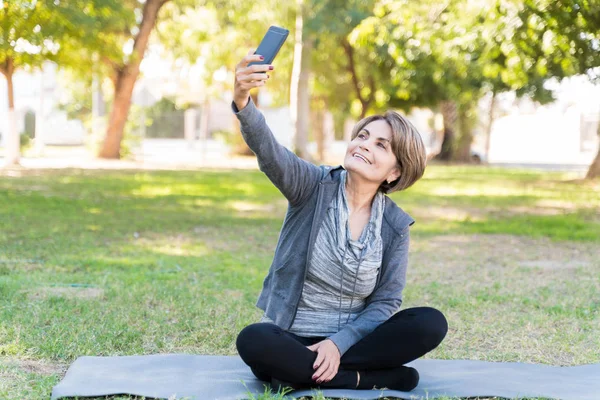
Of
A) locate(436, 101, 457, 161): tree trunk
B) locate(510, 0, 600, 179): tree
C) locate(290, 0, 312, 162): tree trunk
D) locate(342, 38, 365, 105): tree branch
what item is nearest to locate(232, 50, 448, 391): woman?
locate(510, 0, 600, 179): tree

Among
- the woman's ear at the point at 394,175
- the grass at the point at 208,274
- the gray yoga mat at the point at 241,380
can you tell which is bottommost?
the grass at the point at 208,274

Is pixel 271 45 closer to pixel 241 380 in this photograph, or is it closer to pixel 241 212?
pixel 241 380

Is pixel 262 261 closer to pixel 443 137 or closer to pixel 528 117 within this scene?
pixel 443 137

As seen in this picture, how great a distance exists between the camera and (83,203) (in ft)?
37.2

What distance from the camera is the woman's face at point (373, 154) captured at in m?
3.44

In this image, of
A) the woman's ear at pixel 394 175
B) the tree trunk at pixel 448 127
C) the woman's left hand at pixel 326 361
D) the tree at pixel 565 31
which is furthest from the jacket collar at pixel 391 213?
the tree trunk at pixel 448 127

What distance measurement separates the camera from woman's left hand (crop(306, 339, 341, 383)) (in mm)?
3332

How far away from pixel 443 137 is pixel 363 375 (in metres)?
28.6

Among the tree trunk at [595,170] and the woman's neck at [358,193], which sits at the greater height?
the woman's neck at [358,193]

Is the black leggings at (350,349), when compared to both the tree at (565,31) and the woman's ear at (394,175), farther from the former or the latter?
the tree at (565,31)

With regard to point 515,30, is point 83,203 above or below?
below

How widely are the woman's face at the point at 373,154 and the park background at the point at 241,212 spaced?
1.40m

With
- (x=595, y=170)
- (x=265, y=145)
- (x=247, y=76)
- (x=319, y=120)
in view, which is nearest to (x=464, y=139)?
(x=319, y=120)

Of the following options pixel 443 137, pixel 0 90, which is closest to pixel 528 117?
pixel 443 137
